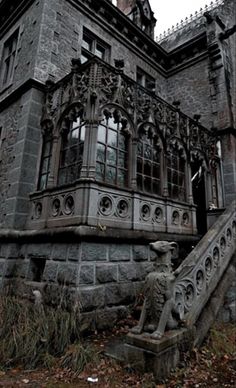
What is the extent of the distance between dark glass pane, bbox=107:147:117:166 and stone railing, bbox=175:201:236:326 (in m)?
2.71

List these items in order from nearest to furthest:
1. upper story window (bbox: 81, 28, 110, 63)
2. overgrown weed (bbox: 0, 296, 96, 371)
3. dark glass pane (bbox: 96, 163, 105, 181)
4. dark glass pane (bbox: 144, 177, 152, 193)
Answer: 1. overgrown weed (bbox: 0, 296, 96, 371)
2. dark glass pane (bbox: 96, 163, 105, 181)
3. dark glass pane (bbox: 144, 177, 152, 193)
4. upper story window (bbox: 81, 28, 110, 63)

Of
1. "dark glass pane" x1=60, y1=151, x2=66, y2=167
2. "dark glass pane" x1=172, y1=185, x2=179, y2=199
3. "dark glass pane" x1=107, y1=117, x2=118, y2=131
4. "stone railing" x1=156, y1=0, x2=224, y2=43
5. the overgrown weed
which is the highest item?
"stone railing" x1=156, y1=0, x2=224, y2=43

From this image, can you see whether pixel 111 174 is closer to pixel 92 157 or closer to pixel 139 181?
pixel 92 157

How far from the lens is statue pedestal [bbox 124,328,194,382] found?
3209 mm

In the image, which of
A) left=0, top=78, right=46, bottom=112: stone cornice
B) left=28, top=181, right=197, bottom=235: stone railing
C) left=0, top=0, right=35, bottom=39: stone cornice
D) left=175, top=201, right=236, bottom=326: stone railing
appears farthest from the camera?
left=0, top=0, right=35, bottom=39: stone cornice

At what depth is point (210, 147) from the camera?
956cm

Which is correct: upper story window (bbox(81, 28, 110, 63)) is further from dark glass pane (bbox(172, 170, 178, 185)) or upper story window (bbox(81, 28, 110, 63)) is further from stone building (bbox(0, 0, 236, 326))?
dark glass pane (bbox(172, 170, 178, 185))

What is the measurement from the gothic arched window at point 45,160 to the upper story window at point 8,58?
3.78m

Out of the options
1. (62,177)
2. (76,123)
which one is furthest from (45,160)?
(76,123)

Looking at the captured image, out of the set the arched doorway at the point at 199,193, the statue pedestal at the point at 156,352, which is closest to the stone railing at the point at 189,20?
the arched doorway at the point at 199,193

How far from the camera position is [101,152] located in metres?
6.15

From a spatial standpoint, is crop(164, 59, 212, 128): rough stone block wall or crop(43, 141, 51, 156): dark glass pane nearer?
crop(43, 141, 51, 156): dark glass pane

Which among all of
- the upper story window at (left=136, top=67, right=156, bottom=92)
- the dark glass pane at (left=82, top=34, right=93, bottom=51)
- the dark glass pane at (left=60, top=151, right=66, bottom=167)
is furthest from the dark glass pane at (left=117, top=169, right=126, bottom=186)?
the upper story window at (left=136, top=67, right=156, bottom=92)

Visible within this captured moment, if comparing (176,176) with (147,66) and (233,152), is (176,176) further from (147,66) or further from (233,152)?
(147,66)
